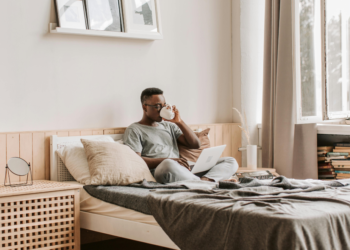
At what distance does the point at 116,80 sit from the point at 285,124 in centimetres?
150

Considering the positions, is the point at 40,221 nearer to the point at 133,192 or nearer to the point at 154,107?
the point at 133,192

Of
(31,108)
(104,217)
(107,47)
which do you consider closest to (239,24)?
(107,47)

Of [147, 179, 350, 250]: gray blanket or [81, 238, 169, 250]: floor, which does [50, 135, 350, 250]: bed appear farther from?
[81, 238, 169, 250]: floor

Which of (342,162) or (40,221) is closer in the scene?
(40,221)

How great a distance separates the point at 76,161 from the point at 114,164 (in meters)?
0.33

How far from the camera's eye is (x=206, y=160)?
8.78ft

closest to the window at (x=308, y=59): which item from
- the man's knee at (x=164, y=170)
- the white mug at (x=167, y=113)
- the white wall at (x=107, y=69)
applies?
the white wall at (x=107, y=69)

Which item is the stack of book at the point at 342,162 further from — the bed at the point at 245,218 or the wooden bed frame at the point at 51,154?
the wooden bed frame at the point at 51,154

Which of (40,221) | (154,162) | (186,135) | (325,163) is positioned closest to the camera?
(40,221)

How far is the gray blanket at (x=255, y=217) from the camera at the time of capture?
1.44m

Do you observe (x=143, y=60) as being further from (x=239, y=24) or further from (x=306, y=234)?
(x=306, y=234)

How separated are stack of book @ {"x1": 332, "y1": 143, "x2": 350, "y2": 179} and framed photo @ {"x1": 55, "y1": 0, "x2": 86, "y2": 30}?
2279mm

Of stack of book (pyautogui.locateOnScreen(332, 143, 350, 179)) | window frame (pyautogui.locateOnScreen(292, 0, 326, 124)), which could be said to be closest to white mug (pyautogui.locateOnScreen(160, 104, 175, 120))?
window frame (pyautogui.locateOnScreen(292, 0, 326, 124))

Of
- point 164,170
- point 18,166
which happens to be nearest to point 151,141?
point 164,170
